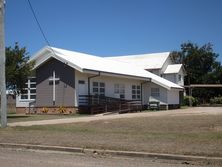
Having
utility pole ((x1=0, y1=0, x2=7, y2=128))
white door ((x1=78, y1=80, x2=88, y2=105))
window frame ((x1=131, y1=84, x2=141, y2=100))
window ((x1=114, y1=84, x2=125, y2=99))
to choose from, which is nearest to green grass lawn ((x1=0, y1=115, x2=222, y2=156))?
utility pole ((x1=0, y1=0, x2=7, y2=128))

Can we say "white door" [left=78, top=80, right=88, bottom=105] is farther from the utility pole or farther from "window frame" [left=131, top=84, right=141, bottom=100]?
the utility pole

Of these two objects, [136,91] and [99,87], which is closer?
[99,87]

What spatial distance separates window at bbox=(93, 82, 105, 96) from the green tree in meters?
7.78

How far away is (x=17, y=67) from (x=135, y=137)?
50.7ft

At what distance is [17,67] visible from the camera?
1118 inches

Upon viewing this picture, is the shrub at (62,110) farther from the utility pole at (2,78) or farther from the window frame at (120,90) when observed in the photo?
the utility pole at (2,78)

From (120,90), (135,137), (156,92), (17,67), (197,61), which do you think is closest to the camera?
(135,137)

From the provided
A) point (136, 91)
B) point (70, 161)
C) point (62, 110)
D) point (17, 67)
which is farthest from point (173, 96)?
point (70, 161)

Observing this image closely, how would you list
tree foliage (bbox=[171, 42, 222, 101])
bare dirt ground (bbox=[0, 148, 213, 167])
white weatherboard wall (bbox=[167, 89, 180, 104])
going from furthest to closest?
tree foliage (bbox=[171, 42, 222, 101]) < white weatherboard wall (bbox=[167, 89, 180, 104]) < bare dirt ground (bbox=[0, 148, 213, 167])

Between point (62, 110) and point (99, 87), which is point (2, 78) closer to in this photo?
point (62, 110)

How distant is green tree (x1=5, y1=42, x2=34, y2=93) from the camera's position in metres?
27.8

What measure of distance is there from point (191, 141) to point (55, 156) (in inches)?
173

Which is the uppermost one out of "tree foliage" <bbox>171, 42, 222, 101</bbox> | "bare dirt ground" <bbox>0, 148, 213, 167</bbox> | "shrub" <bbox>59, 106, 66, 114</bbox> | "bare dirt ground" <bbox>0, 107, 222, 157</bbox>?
"tree foliage" <bbox>171, 42, 222, 101</bbox>

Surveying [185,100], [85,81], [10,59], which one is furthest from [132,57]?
[10,59]
